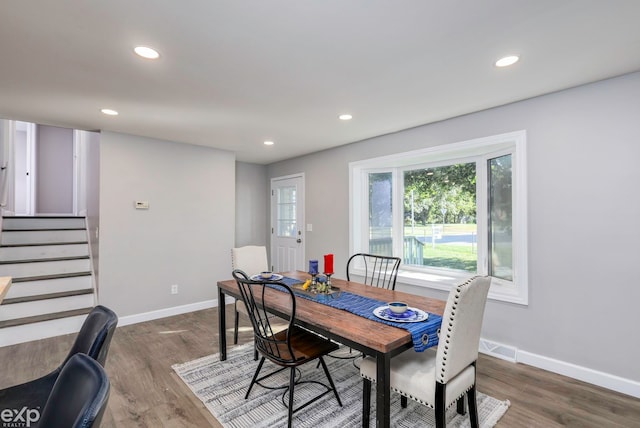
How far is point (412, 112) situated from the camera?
303 cm

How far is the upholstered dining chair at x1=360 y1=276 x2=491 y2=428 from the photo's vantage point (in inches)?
60.1

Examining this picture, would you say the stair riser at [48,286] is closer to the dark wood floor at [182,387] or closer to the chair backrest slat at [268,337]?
the dark wood floor at [182,387]

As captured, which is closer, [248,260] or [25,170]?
[248,260]

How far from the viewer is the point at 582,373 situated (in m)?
2.44

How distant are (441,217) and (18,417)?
3.65 m

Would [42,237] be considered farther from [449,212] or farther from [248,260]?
[449,212]

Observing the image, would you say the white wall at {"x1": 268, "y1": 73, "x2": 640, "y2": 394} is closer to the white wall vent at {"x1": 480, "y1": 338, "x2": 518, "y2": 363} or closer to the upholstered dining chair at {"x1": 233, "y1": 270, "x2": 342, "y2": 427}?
the white wall vent at {"x1": 480, "y1": 338, "x2": 518, "y2": 363}

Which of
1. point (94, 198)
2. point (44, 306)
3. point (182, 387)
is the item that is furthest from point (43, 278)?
point (182, 387)

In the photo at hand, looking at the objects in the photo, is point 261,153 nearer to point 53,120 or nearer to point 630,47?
point 53,120

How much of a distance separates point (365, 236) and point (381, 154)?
3.73 ft

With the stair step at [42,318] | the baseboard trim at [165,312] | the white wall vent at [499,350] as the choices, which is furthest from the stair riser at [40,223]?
the white wall vent at [499,350]

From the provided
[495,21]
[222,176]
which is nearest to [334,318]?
[495,21]

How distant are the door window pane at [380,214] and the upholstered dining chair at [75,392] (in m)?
3.59

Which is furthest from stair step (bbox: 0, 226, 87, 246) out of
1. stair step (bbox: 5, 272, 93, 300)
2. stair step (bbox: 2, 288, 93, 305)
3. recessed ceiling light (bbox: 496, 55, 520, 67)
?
recessed ceiling light (bbox: 496, 55, 520, 67)
